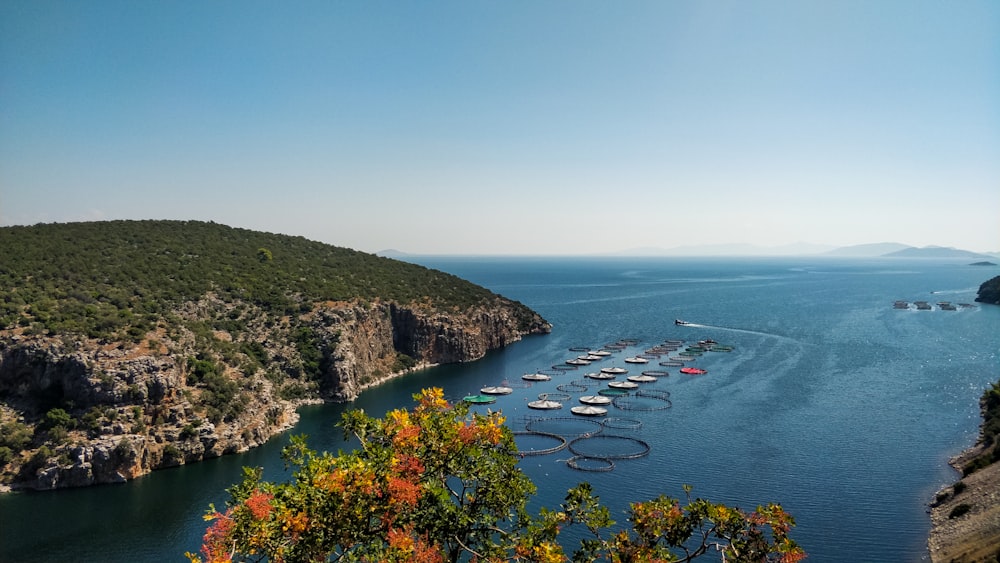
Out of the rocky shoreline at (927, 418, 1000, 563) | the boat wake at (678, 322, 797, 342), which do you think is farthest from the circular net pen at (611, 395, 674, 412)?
the boat wake at (678, 322, 797, 342)

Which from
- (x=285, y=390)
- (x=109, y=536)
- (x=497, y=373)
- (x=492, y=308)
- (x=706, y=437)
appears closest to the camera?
(x=109, y=536)

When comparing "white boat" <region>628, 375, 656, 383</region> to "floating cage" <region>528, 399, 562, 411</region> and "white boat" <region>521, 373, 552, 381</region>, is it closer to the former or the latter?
"white boat" <region>521, 373, 552, 381</region>

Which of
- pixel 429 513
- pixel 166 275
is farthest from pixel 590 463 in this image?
pixel 166 275

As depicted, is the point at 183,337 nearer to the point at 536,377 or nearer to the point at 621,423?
the point at 536,377

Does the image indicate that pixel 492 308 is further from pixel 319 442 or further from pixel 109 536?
pixel 109 536

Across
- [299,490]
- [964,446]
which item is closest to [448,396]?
[964,446]

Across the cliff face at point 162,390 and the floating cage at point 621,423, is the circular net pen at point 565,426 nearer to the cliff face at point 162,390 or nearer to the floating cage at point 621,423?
the floating cage at point 621,423
